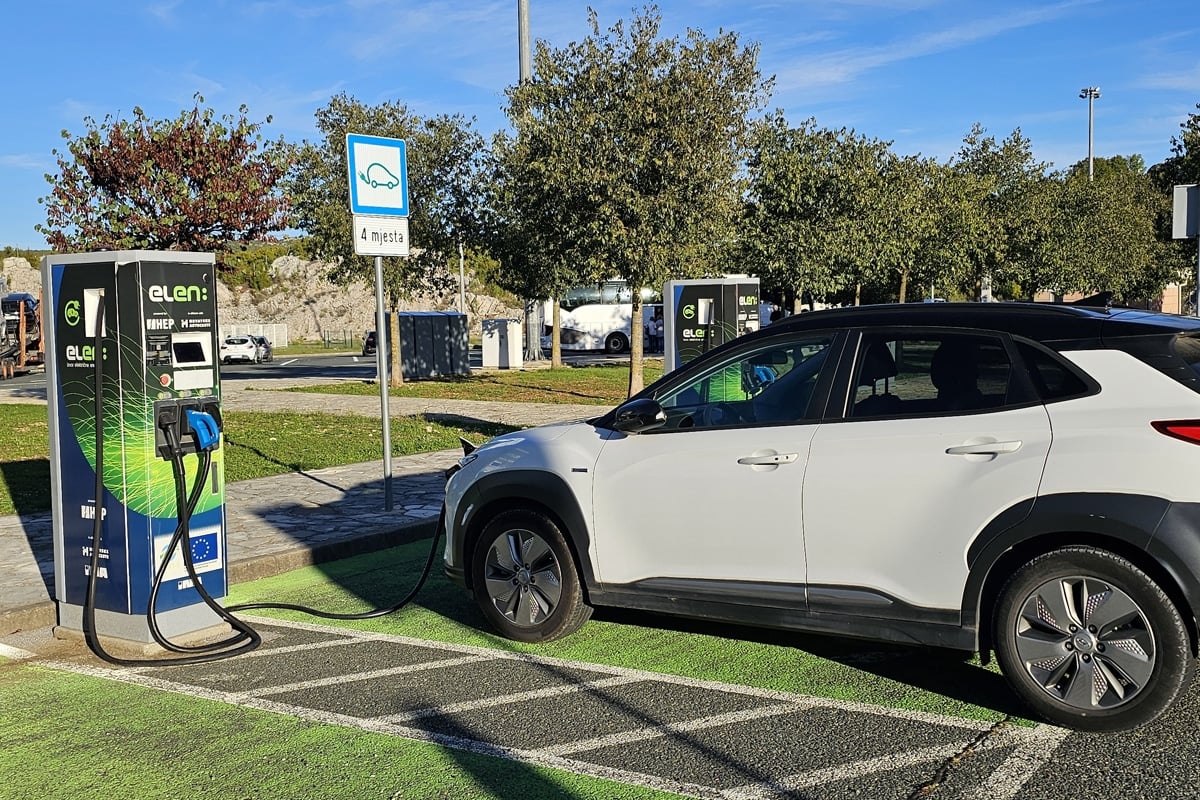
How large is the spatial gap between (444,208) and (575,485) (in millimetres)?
18711

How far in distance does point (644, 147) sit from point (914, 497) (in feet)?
45.3

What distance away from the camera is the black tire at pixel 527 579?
556 centimetres

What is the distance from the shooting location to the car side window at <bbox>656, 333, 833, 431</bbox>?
5.04 m

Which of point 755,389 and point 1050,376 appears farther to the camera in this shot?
point 755,389

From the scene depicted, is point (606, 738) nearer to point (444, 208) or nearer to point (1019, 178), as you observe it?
point (444, 208)

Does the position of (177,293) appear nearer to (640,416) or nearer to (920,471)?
(640,416)

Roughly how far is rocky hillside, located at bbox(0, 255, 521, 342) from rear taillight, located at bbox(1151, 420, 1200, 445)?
2995 inches

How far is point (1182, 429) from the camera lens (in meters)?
4.06

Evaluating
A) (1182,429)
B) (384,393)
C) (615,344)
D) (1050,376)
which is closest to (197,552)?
(384,393)

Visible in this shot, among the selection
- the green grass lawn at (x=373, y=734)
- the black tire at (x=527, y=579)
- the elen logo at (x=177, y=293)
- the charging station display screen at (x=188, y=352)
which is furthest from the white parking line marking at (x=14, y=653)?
the black tire at (x=527, y=579)

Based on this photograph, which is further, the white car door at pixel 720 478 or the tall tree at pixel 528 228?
the tall tree at pixel 528 228

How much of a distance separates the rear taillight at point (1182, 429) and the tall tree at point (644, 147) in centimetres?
1389

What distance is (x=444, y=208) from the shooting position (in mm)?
23344

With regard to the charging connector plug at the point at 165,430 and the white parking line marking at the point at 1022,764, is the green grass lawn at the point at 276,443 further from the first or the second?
the white parking line marking at the point at 1022,764
